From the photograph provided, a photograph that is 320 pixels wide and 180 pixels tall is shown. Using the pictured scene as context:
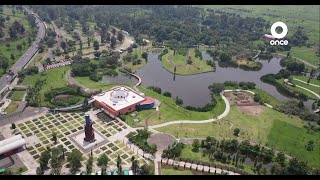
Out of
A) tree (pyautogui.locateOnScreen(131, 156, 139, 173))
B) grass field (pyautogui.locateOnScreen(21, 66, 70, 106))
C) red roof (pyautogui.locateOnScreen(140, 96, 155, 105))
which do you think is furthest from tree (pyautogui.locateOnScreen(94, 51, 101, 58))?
tree (pyautogui.locateOnScreen(131, 156, 139, 173))

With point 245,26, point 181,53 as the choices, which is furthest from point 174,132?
point 245,26

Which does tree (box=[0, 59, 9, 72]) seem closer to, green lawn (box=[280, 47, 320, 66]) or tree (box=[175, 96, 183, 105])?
tree (box=[175, 96, 183, 105])

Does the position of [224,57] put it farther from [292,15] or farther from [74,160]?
[74,160]

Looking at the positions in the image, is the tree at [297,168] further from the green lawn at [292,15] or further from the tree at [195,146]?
the green lawn at [292,15]

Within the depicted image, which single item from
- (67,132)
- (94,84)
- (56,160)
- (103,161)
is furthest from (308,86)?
(56,160)

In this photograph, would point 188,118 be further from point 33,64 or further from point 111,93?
point 33,64

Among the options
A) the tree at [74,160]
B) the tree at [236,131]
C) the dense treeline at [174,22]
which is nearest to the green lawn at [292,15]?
the dense treeline at [174,22]

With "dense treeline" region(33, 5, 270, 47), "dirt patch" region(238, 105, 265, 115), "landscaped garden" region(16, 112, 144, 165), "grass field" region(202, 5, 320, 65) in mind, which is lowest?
"landscaped garden" region(16, 112, 144, 165)
